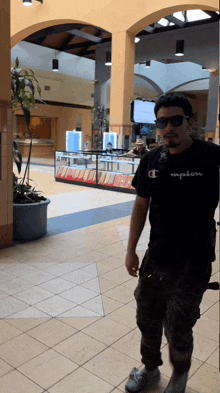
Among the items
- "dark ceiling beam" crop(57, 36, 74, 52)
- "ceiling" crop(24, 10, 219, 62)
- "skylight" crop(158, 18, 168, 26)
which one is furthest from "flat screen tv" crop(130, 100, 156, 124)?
"dark ceiling beam" crop(57, 36, 74, 52)

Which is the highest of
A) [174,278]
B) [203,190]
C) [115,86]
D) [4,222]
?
[115,86]

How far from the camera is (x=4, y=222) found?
13.3 feet

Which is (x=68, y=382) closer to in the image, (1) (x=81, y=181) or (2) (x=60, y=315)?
(2) (x=60, y=315)

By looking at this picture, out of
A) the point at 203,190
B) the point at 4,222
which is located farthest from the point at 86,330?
the point at 4,222

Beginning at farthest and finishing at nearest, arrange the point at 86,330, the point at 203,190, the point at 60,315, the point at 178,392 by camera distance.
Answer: the point at 60,315
the point at 86,330
the point at 178,392
the point at 203,190

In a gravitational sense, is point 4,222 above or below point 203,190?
below

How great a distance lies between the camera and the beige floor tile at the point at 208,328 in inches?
96.3

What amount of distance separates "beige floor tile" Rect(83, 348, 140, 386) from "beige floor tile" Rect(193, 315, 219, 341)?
1.95ft

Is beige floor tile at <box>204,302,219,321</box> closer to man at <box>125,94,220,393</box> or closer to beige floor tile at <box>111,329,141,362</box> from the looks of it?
beige floor tile at <box>111,329,141,362</box>

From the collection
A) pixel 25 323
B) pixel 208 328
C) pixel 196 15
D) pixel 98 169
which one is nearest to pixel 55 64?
pixel 196 15

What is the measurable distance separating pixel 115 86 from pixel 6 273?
8581 mm

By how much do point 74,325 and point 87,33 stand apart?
13.4 meters

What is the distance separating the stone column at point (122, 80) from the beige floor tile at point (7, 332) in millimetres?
8895

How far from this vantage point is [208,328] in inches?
99.6
